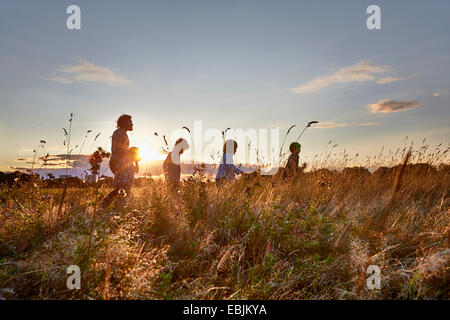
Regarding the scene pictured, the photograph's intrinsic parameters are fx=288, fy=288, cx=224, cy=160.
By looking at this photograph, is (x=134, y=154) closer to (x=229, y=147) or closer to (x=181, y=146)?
(x=181, y=146)

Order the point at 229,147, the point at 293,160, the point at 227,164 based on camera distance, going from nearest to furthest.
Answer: the point at 227,164
the point at 293,160
the point at 229,147

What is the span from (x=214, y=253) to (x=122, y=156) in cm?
409

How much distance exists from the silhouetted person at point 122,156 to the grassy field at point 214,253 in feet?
5.37

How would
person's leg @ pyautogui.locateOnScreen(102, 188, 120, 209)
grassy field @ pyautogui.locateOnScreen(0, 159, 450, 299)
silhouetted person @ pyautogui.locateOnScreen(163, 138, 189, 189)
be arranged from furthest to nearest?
silhouetted person @ pyautogui.locateOnScreen(163, 138, 189, 189)
person's leg @ pyautogui.locateOnScreen(102, 188, 120, 209)
grassy field @ pyautogui.locateOnScreen(0, 159, 450, 299)

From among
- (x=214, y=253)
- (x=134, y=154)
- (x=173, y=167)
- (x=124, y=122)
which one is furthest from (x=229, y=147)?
(x=214, y=253)

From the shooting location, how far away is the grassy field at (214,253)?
2.27m

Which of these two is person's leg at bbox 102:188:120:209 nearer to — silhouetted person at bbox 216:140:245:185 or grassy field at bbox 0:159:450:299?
grassy field at bbox 0:159:450:299

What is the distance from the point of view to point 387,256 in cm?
314

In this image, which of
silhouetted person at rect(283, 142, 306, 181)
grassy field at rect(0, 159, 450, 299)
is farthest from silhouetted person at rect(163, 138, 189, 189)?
grassy field at rect(0, 159, 450, 299)

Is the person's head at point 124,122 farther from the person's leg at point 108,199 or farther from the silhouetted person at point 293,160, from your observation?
the silhouetted person at point 293,160

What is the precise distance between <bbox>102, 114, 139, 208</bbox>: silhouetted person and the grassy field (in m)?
1.64

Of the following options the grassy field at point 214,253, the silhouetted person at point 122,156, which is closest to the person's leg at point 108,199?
the silhouetted person at point 122,156

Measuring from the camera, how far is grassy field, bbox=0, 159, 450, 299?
2.27 metres

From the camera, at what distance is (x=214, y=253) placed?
3160mm
